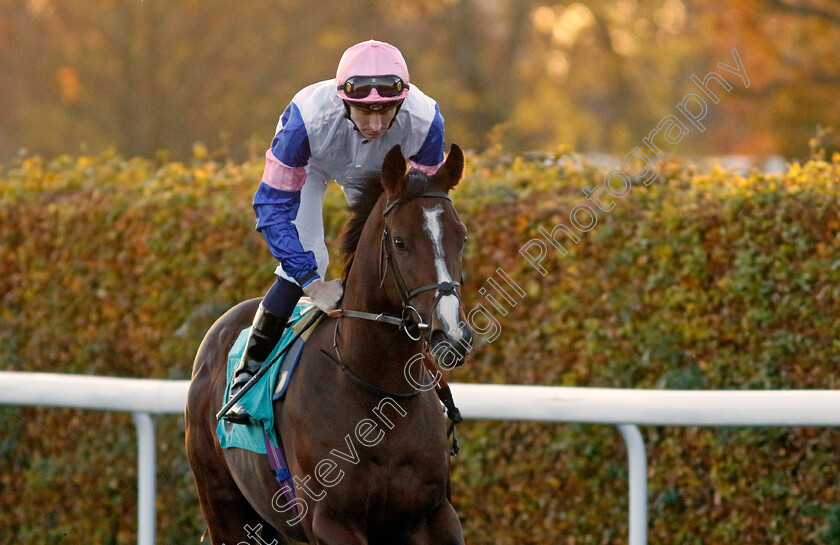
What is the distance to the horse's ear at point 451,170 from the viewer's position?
309 centimetres

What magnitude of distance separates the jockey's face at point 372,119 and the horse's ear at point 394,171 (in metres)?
0.25

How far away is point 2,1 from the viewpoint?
18219mm

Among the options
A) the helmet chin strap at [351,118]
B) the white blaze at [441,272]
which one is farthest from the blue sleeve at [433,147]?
the white blaze at [441,272]

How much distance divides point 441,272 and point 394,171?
15.2 inches

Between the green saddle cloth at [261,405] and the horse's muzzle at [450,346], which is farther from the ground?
the green saddle cloth at [261,405]

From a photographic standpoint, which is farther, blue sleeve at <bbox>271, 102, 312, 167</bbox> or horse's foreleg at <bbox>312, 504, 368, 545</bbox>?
blue sleeve at <bbox>271, 102, 312, 167</bbox>

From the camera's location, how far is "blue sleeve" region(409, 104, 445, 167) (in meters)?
3.46

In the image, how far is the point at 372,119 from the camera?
3.27m

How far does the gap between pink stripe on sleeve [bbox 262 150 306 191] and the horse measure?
0.22 metres

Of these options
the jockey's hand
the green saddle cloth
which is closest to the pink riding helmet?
the jockey's hand

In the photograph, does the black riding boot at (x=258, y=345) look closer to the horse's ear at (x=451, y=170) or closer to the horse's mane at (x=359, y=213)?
the horse's mane at (x=359, y=213)

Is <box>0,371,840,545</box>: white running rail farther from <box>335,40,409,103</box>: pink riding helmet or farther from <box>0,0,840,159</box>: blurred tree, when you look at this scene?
<box>0,0,840,159</box>: blurred tree

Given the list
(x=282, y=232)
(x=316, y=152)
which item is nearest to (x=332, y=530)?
(x=282, y=232)

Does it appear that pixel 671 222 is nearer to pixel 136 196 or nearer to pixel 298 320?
pixel 298 320
